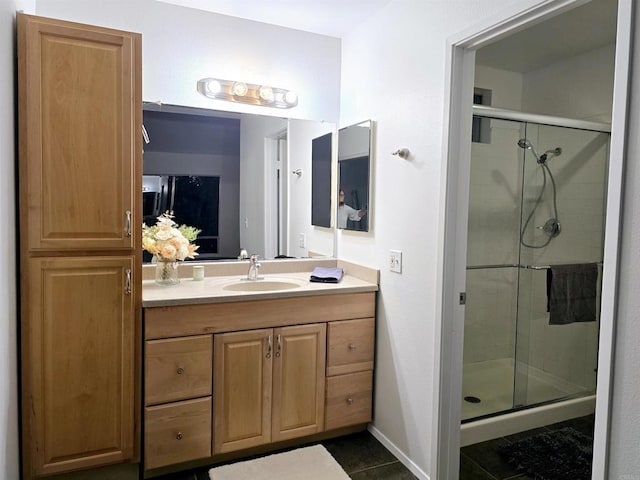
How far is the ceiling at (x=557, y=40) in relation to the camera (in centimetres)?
237

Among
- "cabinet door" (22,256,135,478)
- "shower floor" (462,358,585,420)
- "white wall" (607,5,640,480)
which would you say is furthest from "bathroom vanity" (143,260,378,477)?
"white wall" (607,5,640,480)

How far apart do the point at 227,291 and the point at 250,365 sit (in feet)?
1.32

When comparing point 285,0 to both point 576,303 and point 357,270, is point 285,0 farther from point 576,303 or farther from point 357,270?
point 576,303

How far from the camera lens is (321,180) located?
297cm

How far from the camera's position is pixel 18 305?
180cm

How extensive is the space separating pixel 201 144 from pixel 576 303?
2.57 metres

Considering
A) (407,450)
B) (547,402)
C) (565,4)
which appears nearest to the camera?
(565,4)

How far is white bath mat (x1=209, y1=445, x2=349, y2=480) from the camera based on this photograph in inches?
83.8

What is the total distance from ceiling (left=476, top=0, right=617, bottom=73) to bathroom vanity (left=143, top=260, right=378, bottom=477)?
1.77 meters

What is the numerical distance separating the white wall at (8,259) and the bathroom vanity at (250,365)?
0.50 meters

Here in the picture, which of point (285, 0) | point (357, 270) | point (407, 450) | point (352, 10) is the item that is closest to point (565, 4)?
point (352, 10)

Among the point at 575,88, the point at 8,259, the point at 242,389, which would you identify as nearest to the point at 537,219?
the point at 575,88

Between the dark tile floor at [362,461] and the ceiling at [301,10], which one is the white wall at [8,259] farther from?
the ceiling at [301,10]

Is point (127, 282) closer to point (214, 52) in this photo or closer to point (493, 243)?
→ point (214, 52)
